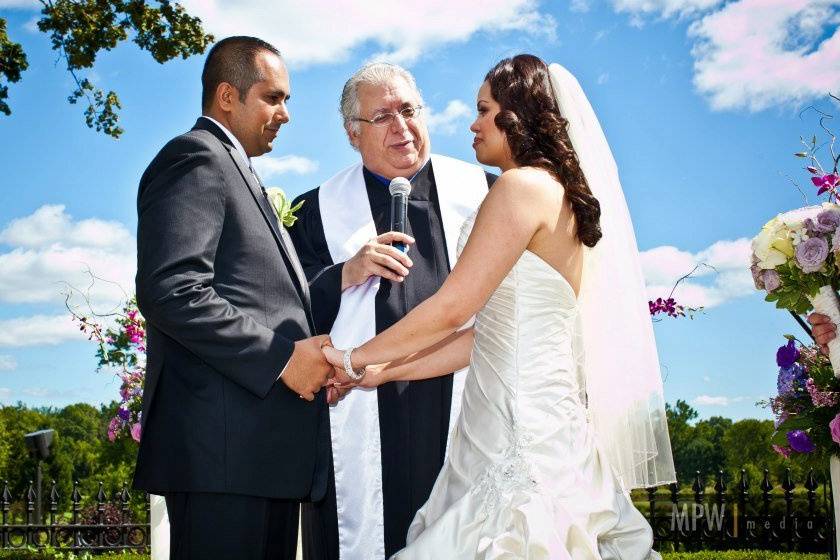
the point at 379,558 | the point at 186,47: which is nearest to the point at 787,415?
the point at 379,558

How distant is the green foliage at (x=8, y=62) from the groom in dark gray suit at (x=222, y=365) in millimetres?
9060

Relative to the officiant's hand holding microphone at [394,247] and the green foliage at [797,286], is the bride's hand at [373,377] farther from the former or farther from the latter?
the green foliage at [797,286]

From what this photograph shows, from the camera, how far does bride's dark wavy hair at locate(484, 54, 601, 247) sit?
3.28 meters

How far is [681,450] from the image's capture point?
3384 centimetres

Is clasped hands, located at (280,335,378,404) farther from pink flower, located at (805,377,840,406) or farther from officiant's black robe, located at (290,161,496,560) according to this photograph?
pink flower, located at (805,377,840,406)

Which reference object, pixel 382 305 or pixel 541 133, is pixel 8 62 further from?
pixel 541 133

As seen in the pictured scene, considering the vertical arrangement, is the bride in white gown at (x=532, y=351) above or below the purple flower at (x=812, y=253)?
below

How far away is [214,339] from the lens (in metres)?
2.99

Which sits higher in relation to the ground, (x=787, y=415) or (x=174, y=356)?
(x=174, y=356)

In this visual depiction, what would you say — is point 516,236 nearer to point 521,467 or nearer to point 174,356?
point 521,467

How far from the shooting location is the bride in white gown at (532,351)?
9.86ft

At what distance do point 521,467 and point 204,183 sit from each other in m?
1.51

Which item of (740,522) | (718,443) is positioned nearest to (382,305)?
(740,522)

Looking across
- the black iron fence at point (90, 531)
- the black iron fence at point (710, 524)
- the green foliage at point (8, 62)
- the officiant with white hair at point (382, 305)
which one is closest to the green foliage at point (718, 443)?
the black iron fence at point (710, 524)
